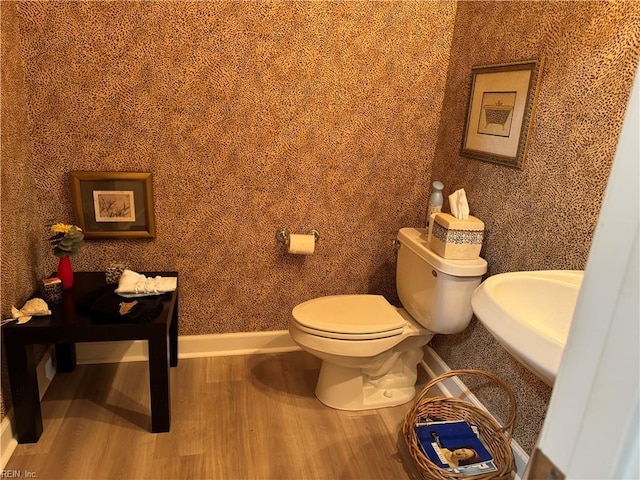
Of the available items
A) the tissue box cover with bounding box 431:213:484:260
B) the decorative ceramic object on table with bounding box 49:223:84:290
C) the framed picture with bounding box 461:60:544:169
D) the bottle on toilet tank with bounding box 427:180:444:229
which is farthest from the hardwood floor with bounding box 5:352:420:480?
the framed picture with bounding box 461:60:544:169

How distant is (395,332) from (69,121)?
5.61 ft

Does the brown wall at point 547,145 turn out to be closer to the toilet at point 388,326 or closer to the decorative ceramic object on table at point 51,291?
the toilet at point 388,326

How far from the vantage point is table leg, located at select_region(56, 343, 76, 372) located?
2211mm

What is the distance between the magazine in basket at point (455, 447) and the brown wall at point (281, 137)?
19 cm

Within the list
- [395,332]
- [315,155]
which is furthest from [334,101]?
[395,332]

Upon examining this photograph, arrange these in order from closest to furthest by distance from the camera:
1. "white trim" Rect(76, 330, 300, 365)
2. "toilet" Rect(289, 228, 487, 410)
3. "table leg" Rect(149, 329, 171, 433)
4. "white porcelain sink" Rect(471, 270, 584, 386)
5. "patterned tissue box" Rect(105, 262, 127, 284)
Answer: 1. "white porcelain sink" Rect(471, 270, 584, 386)
2. "table leg" Rect(149, 329, 171, 433)
3. "toilet" Rect(289, 228, 487, 410)
4. "patterned tissue box" Rect(105, 262, 127, 284)
5. "white trim" Rect(76, 330, 300, 365)

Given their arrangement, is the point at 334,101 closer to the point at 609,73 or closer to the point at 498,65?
the point at 498,65

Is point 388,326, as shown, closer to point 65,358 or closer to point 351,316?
point 351,316

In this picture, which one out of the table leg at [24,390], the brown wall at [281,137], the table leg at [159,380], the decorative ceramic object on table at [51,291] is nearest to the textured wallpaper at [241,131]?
the brown wall at [281,137]

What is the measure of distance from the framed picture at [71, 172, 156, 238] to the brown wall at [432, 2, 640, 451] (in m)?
1.51

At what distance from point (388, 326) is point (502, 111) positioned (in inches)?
39.7

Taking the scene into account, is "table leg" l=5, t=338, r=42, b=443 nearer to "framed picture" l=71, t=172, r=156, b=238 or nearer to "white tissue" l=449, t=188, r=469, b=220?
"framed picture" l=71, t=172, r=156, b=238

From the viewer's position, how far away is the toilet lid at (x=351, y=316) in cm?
192

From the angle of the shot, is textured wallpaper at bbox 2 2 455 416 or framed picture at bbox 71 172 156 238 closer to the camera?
textured wallpaper at bbox 2 2 455 416
